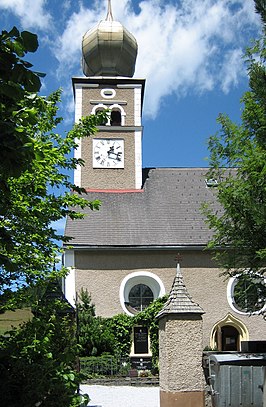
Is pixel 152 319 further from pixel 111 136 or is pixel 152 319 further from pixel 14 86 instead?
pixel 14 86

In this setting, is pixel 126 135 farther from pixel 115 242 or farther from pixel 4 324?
pixel 4 324

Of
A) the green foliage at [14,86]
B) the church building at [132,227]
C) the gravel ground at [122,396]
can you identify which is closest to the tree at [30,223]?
the green foliage at [14,86]

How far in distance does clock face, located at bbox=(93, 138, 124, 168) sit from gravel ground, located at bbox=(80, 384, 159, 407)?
1236 cm

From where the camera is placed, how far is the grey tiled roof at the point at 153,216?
25.1 meters

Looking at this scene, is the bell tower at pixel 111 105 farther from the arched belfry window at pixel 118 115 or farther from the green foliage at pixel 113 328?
the green foliage at pixel 113 328

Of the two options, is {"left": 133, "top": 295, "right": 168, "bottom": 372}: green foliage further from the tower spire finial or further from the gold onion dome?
the tower spire finial

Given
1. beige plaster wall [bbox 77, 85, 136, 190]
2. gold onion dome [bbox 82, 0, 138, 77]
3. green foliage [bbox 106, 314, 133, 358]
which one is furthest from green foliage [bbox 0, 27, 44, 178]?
gold onion dome [bbox 82, 0, 138, 77]

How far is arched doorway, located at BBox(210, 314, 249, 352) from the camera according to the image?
954 inches

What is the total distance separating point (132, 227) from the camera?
84.8 ft

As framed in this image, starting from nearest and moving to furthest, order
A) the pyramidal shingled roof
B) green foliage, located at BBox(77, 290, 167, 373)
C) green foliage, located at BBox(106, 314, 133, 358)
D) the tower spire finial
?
1. the pyramidal shingled roof
2. green foliage, located at BBox(77, 290, 167, 373)
3. green foliage, located at BBox(106, 314, 133, 358)
4. the tower spire finial

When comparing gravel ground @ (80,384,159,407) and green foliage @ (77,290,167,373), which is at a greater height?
green foliage @ (77,290,167,373)

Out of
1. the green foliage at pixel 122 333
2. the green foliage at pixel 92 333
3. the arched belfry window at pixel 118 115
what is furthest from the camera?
the arched belfry window at pixel 118 115

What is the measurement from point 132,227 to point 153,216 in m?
1.40

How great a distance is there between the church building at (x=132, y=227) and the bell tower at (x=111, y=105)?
0.17 ft
